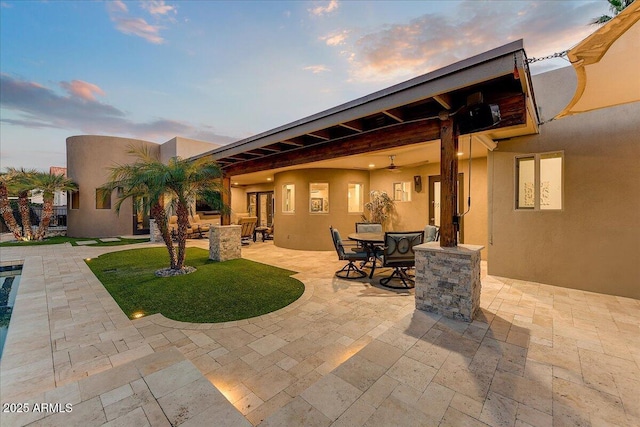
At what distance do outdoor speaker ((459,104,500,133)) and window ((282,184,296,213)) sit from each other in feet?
23.0

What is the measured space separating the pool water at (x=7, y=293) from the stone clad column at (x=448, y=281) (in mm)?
5241

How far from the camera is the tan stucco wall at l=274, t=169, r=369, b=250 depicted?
916 centimetres

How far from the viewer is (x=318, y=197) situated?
9320 millimetres

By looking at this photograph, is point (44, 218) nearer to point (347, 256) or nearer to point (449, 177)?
point (347, 256)

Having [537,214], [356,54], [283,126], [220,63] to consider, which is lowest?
[537,214]

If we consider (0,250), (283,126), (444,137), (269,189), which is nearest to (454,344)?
(444,137)

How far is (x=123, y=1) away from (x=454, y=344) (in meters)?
10.4

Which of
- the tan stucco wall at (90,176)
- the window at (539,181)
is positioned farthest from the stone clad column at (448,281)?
the tan stucco wall at (90,176)

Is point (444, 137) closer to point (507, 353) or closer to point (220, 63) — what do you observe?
point (507, 353)

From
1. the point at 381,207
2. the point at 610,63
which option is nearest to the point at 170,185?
the point at 381,207

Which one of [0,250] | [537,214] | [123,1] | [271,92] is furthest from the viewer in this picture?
[271,92]

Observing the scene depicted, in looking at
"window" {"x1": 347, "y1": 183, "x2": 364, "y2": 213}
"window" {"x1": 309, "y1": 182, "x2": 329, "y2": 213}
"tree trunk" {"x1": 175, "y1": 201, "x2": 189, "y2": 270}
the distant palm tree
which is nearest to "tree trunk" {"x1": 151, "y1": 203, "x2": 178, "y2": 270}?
"tree trunk" {"x1": 175, "y1": 201, "x2": 189, "y2": 270}

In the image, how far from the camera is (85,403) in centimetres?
175

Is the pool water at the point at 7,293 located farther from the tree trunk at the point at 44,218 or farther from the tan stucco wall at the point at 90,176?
the tan stucco wall at the point at 90,176
